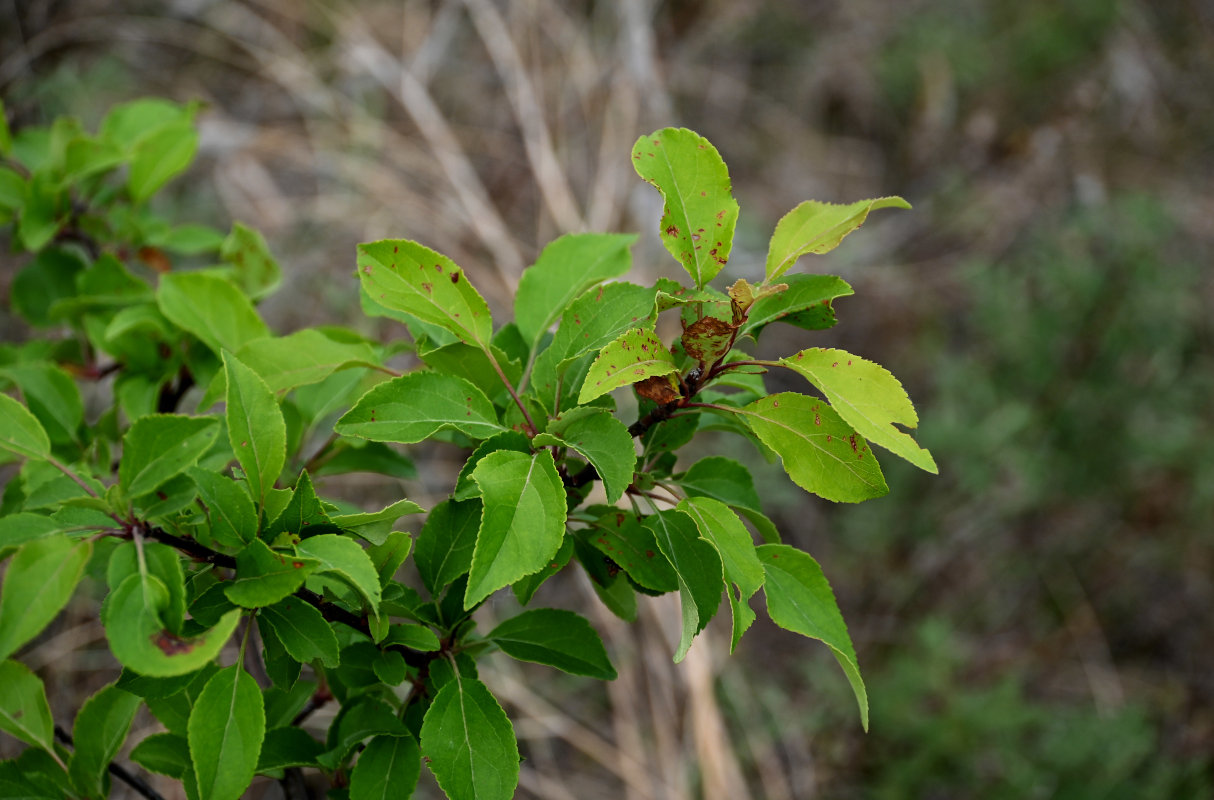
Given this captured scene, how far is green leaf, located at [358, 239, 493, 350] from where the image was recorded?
2.46 ft

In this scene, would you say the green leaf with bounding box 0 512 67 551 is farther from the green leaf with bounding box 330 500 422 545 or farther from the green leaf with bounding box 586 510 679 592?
the green leaf with bounding box 586 510 679 592

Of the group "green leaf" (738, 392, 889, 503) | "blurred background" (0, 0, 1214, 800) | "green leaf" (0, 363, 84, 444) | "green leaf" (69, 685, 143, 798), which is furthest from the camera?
"blurred background" (0, 0, 1214, 800)

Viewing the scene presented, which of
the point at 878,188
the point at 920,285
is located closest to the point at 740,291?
the point at 920,285

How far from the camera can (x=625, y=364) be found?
2.22 ft

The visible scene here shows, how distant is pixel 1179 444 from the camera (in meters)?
2.76

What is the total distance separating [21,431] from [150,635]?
256 millimetres

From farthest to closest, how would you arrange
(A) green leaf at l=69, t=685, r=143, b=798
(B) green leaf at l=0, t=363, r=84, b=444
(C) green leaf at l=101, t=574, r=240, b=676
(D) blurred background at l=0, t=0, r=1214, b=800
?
(D) blurred background at l=0, t=0, r=1214, b=800 < (B) green leaf at l=0, t=363, r=84, b=444 < (A) green leaf at l=69, t=685, r=143, b=798 < (C) green leaf at l=101, t=574, r=240, b=676

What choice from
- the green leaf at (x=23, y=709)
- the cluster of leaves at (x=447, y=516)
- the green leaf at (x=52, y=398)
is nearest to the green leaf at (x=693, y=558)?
the cluster of leaves at (x=447, y=516)

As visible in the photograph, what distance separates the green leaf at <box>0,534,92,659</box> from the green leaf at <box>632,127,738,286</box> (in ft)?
1.80

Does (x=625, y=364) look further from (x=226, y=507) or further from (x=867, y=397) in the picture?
(x=226, y=507)

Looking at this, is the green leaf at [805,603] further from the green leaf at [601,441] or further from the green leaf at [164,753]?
the green leaf at [164,753]

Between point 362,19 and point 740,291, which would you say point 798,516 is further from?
point 362,19

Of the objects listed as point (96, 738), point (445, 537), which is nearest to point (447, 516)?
point (445, 537)

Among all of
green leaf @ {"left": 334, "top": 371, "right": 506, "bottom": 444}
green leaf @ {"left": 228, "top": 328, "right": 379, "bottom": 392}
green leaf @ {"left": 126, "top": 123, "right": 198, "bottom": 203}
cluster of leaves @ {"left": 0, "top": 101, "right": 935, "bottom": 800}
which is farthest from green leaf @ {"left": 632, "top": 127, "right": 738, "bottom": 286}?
green leaf @ {"left": 126, "top": 123, "right": 198, "bottom": 203}
